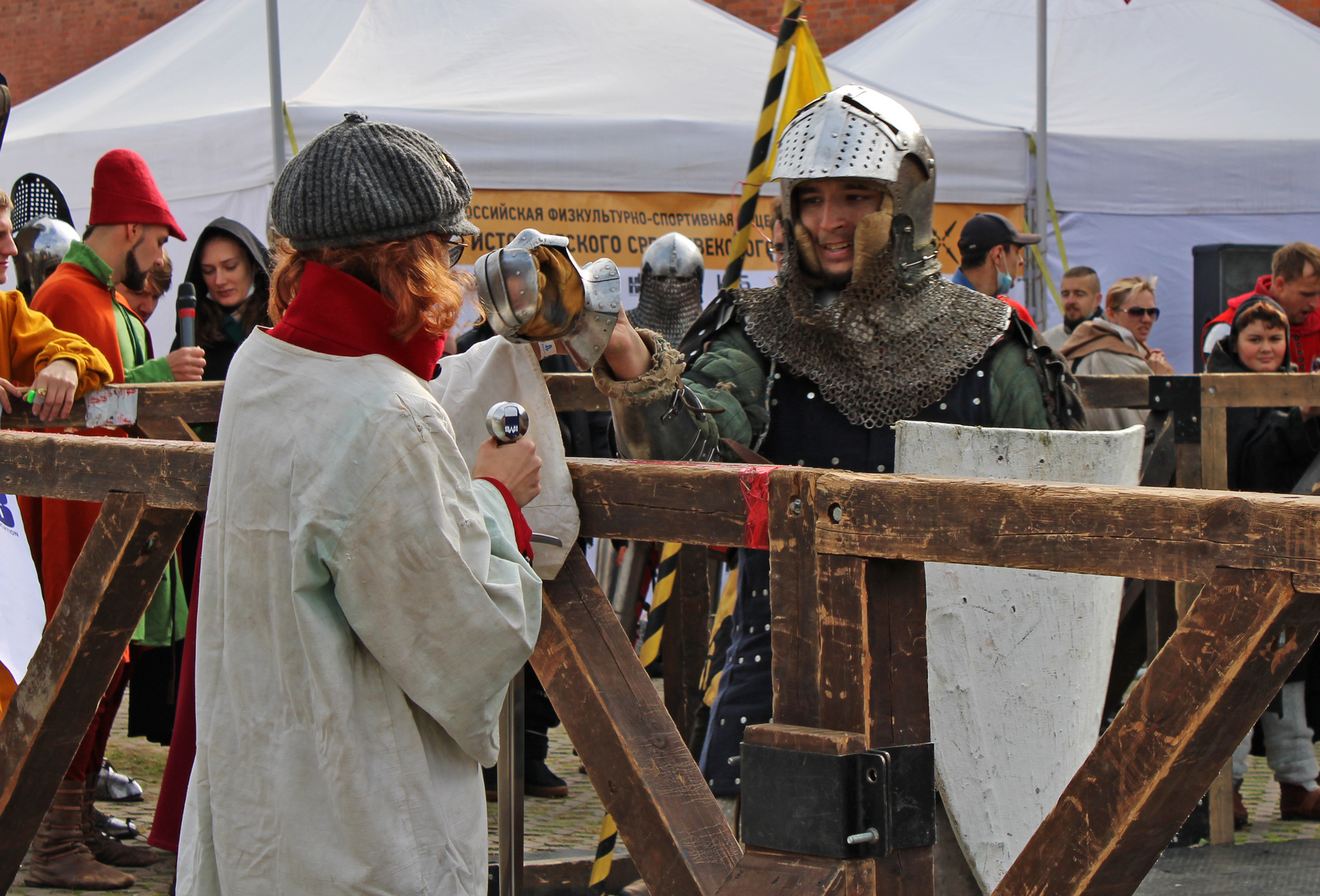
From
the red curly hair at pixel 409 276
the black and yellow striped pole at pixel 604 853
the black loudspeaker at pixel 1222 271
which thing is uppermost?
the black loudspeaker at pixel 1222 271

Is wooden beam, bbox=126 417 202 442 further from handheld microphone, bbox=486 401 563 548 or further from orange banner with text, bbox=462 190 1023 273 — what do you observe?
orange banner with text, bbox=462 190 1023 273

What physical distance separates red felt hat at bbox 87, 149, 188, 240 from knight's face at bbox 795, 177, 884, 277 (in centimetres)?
228

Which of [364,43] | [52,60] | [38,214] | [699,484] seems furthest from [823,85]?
[52,60]

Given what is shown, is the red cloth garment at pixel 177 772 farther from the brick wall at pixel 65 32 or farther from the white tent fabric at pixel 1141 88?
the brick wall at pixel 65 32

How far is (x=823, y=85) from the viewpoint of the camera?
5.65 meters

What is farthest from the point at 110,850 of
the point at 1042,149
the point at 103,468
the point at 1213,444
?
the point at 1042,149

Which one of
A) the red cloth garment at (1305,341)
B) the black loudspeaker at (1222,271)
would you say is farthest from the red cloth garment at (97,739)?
the black loudspeaker at (1222,271)

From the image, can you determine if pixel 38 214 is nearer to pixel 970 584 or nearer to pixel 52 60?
pixel 970 584

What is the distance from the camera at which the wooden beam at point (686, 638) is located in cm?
411

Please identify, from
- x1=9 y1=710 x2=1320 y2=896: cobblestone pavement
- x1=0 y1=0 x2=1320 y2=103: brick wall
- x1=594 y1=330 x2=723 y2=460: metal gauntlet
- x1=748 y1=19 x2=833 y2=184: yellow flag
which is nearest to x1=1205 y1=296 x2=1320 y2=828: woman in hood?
x1=9 y1=710 x2=1320 y2=896: cobblestone pavement

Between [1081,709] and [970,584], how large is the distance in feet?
0.89

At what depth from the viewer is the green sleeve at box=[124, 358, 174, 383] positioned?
4.05 m

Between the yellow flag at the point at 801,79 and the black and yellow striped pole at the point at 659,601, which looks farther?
the yellow flag at the point at 801,79

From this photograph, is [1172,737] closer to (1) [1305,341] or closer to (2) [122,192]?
(2) [122,192]
